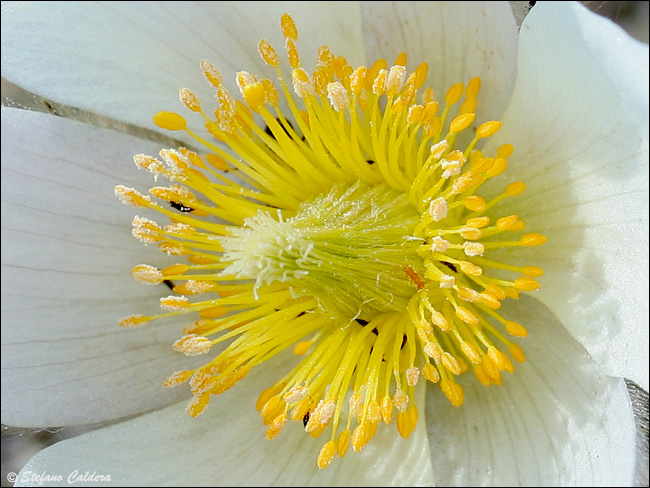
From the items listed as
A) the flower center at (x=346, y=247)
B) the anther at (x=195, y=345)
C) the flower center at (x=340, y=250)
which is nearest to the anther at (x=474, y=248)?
the flower center at (x=346, y=247)

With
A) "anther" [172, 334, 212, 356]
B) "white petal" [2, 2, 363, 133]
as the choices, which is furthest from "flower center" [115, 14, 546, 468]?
→ "white petal" [2, 2, 363, 133]

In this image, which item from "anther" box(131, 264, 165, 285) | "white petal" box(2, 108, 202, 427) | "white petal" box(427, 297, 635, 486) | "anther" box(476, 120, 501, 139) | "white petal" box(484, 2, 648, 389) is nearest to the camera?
"white petal" box(484, 2, 648, 389)

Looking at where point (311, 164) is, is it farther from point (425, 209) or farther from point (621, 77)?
point (621, 77)

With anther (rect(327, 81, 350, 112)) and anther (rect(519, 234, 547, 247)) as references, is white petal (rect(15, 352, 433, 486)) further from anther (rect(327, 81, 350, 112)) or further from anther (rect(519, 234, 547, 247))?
anther (rect(327, 81, 350, 112))

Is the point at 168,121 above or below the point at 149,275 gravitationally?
above

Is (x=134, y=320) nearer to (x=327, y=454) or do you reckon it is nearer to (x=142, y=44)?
(x=327, y=454)

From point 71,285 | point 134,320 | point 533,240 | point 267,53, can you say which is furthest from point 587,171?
point 71,285
